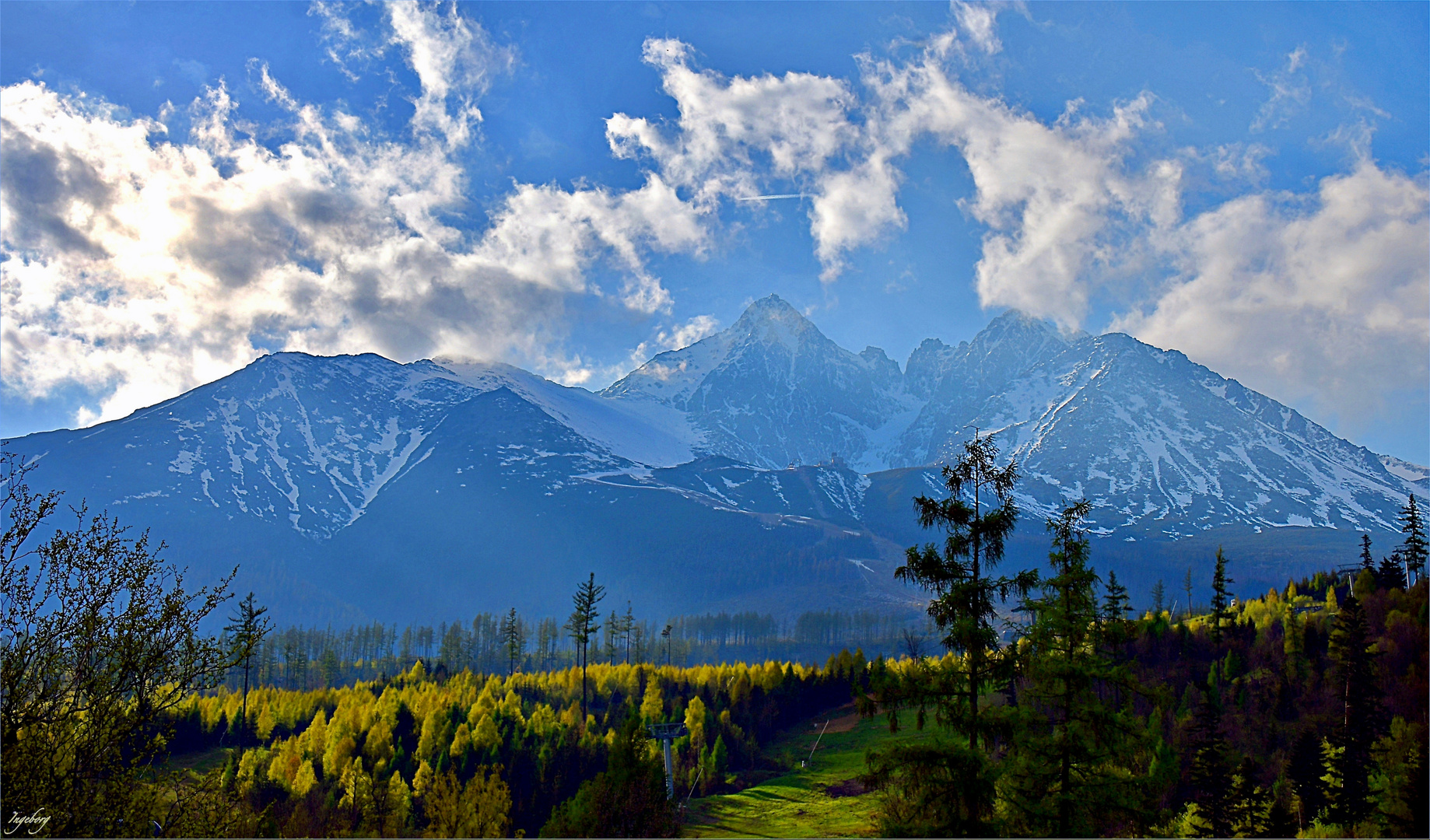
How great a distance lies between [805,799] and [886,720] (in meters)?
27.9

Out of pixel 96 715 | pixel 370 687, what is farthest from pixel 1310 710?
pixel 370 687

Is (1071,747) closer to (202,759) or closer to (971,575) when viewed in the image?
(971,575)

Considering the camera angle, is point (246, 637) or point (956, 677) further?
point (246, 637)

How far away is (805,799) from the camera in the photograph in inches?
3027

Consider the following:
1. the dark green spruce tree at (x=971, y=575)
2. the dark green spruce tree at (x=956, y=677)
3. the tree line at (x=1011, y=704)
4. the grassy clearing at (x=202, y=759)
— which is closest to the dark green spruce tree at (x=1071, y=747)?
the tree line at (x=1011, y=704)

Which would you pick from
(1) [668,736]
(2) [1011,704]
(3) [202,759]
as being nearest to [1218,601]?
(1) [668,736]

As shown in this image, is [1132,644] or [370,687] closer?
[1132,644]

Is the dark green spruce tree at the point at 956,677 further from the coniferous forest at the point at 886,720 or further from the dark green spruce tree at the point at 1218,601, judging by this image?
the dark green spruce tree at the point at 1218,601

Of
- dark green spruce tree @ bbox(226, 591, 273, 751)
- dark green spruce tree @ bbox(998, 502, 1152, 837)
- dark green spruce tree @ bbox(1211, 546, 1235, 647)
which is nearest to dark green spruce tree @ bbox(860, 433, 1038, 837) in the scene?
dark green spruce tree @ bbox(998, 502, 1152, 837)

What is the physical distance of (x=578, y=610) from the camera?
103 metres

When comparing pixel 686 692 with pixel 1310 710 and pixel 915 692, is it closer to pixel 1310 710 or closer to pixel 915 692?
pixel 1310 710

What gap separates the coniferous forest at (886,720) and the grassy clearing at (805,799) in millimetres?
4774

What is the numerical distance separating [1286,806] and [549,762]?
197 ft

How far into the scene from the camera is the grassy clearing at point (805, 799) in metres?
63.8
